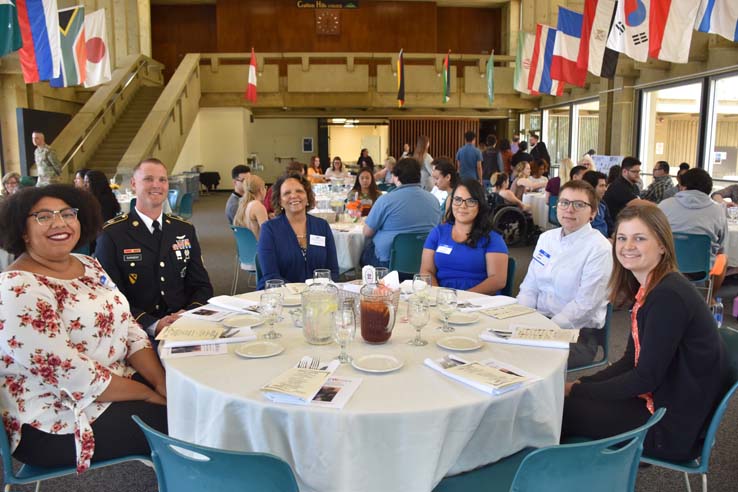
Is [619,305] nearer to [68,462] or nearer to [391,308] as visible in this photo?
[391,308]

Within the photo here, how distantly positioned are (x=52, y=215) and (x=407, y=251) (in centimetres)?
277

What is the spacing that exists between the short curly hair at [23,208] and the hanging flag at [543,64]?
9638 mm

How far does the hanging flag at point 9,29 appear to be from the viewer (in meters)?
7.68

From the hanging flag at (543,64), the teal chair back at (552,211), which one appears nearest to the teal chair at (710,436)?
the teal chair back at (552,211)

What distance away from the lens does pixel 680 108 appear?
1129cm

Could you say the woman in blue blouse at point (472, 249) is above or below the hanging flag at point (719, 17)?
below

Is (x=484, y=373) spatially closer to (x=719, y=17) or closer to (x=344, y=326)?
(x=344, y=326)

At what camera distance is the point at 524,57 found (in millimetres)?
11734

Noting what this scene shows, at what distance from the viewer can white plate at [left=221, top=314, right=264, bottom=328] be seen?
2.37 metres

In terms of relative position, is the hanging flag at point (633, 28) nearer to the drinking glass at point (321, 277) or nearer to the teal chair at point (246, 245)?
the teal chair at point (246, 245)

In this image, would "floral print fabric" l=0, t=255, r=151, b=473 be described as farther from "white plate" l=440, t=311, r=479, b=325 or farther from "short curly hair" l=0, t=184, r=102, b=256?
"white plate" l=440, t=311, r=479, b=325

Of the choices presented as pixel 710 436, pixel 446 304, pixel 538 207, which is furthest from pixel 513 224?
pixel 710 436

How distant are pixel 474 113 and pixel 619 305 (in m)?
17.9

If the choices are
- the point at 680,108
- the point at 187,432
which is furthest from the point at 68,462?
the point at 680,108
